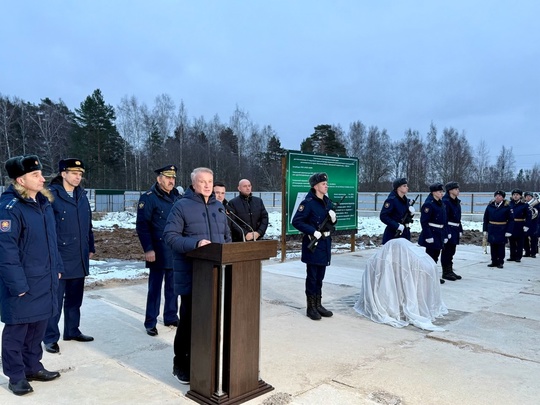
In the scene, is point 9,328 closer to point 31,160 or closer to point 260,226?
point 31,160

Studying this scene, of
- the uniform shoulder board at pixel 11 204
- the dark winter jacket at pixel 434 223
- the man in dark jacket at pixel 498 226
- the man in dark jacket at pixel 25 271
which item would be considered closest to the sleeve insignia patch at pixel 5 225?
the man in dark jacket at pixel 25 271

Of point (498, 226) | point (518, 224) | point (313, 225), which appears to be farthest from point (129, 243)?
point (518, 224)

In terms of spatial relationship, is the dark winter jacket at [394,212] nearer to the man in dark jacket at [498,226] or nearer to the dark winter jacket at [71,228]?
the man in dark jacket at [498,226]

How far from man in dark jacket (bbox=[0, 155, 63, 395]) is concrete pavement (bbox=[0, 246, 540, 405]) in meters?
0.25

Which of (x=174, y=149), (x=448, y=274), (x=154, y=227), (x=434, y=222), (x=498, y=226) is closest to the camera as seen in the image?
(x=154, y=227)

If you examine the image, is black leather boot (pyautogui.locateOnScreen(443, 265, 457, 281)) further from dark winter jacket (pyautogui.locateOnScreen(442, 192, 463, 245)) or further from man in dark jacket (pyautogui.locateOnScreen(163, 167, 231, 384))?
man in dark jacket (pyautogui.locateOnScreen(163, 167, 231, 384))

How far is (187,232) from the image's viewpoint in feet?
10.9

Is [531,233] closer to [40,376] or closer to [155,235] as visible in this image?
[155,235]

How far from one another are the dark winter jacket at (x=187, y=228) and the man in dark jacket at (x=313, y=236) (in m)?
2.07

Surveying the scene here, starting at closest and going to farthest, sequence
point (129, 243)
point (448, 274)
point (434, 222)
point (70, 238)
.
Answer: point (70, 238)
point (434, 222)
point (448, 274)
point (129, 243)

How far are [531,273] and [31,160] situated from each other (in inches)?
374

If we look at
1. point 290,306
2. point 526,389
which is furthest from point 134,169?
point 526,389

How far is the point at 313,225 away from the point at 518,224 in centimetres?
759

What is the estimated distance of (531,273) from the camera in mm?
9133
